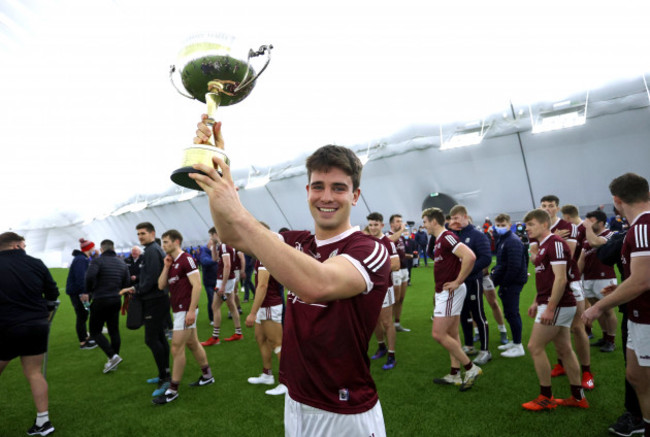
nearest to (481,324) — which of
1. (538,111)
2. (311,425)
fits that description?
(311,425)

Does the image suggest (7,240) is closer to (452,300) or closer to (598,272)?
(452,300)

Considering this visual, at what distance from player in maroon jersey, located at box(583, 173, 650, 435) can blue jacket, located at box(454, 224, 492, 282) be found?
2.54m

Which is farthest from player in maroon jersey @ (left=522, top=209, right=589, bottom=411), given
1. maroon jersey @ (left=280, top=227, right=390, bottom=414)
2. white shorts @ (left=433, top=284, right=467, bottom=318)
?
maroon jersey @ (left=280, top=227, right=390, bottom=414)

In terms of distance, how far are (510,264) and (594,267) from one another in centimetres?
142

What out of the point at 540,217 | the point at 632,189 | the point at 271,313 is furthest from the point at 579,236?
the point at 271,313

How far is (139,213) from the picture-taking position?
116 ft

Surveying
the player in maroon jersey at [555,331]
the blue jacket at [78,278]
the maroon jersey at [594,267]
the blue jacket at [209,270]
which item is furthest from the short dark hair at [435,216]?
the blue jacket at [78,278]

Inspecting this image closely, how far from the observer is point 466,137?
1812cm

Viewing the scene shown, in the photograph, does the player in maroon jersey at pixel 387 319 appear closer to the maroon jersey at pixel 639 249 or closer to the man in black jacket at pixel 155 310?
the maroon jersey at pixel 639 249

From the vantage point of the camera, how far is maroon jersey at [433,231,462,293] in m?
4.61

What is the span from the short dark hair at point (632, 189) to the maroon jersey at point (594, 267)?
3462mm

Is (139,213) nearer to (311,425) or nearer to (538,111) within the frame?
(538,111)

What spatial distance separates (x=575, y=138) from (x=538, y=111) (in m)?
2.41

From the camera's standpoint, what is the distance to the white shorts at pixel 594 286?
18.2 feet
